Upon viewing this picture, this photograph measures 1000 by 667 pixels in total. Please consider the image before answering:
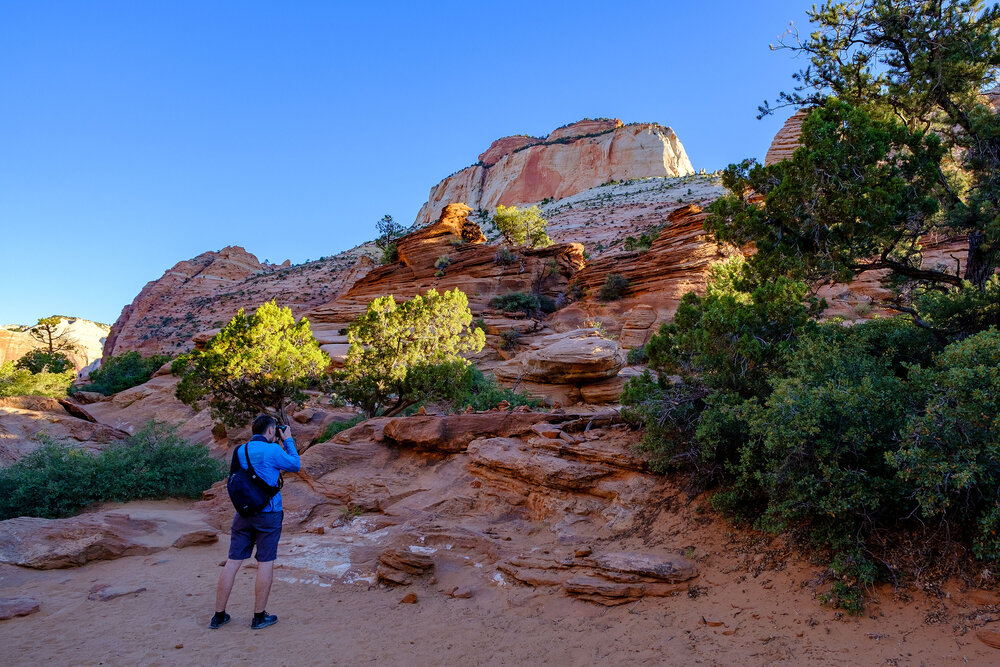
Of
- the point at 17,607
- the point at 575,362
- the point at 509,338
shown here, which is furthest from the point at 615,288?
the point at 17,607

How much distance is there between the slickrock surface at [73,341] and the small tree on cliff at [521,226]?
36351 mm

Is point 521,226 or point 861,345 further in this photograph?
point 521,226

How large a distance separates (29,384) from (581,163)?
89.3 meters

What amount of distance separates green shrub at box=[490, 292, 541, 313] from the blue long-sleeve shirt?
26.6 m

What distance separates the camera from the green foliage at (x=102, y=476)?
30.7 ft

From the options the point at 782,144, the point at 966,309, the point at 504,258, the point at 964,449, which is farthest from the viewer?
the point at 782,144

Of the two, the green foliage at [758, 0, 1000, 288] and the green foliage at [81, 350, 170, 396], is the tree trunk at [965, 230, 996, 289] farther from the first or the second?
the green foliage at [81, 350, 170, 396]

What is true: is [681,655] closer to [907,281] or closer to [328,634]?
[328,634]

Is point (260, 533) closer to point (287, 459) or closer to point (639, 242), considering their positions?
point (287, 459)

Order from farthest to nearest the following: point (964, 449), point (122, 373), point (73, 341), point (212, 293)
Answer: point (212, 293), point (73, 341), point (122, 373), point (964, 449)

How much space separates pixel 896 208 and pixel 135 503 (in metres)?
14.0

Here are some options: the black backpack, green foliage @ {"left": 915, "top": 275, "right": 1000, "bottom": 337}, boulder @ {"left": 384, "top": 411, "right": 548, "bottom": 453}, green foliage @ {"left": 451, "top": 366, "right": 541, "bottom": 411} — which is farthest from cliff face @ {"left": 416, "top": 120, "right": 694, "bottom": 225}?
the black backpack

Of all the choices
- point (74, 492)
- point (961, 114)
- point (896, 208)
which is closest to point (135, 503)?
point (74, 492)

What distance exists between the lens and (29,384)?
21.4 metres
